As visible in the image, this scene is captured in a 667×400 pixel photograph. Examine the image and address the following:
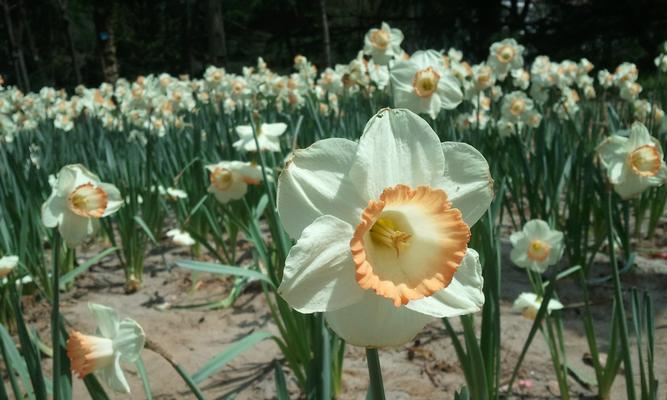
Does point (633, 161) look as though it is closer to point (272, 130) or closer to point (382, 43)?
point (272, 130)

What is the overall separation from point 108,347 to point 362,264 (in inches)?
22.9

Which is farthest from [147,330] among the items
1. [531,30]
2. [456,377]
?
[531,30]

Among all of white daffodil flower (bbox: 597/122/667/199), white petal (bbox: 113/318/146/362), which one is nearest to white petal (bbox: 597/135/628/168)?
white daffodil flower (bbox: 597/122/667/199)

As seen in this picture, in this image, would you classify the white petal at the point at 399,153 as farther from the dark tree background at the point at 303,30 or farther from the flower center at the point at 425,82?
the dark tree background at the point at 303,30

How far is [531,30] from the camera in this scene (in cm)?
1297

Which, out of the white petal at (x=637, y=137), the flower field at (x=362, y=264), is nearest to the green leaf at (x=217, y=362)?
the flower field at (x=362, y=264)

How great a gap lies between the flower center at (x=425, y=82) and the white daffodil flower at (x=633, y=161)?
0.52 meters

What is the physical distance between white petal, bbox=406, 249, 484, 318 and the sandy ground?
84 cm

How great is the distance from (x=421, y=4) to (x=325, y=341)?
1342 centimetres

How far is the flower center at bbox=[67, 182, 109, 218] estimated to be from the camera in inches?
51.9

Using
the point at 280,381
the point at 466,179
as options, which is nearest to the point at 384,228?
the point at 466,179

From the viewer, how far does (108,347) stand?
1030 millimetres

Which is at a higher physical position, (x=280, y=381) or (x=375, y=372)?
(x=375, y=372)

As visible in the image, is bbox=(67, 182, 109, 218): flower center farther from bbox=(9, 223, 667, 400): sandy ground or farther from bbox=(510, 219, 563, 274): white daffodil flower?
bbox=(510, 219, 563, 274): white daffodil flower
